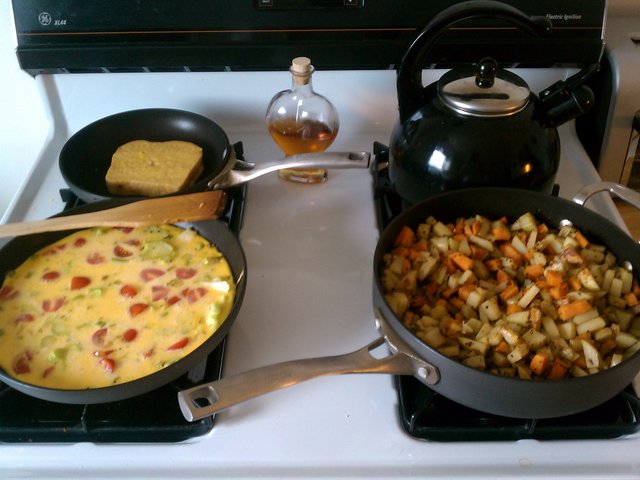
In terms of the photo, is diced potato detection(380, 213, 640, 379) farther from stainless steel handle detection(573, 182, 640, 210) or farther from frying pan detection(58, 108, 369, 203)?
frying pan detection(58, 108, 369, 203)

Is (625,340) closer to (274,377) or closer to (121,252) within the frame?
(274,377)

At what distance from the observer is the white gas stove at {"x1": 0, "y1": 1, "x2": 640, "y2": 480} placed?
2.26 ft

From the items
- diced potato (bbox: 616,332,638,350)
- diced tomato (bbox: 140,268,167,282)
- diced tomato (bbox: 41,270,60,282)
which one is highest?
diced potato (bbox: 616,332,638,350)

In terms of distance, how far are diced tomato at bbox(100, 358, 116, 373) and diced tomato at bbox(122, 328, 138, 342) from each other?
0.03 m

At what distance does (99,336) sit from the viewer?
2.58ft

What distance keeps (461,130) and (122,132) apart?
58cm

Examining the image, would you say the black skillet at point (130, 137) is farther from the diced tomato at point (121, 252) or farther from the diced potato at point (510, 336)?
the diced potato at point (510, 336)

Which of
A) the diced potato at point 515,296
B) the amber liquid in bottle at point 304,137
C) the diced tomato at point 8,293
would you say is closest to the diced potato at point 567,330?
the diced potato at point 515,296

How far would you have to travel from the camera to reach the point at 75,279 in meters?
0.87

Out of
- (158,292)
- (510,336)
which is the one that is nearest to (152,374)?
(158,292)

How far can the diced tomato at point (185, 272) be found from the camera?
875 millimetres

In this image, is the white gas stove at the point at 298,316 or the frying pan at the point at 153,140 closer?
the white gas stove at the point at 298,316

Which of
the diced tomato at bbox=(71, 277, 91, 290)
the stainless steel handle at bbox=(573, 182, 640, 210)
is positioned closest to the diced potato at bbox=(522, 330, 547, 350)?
the stainless steel handle at bbox=(573, 182, 640, 210)

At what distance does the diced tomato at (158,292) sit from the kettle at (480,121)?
37 cm
